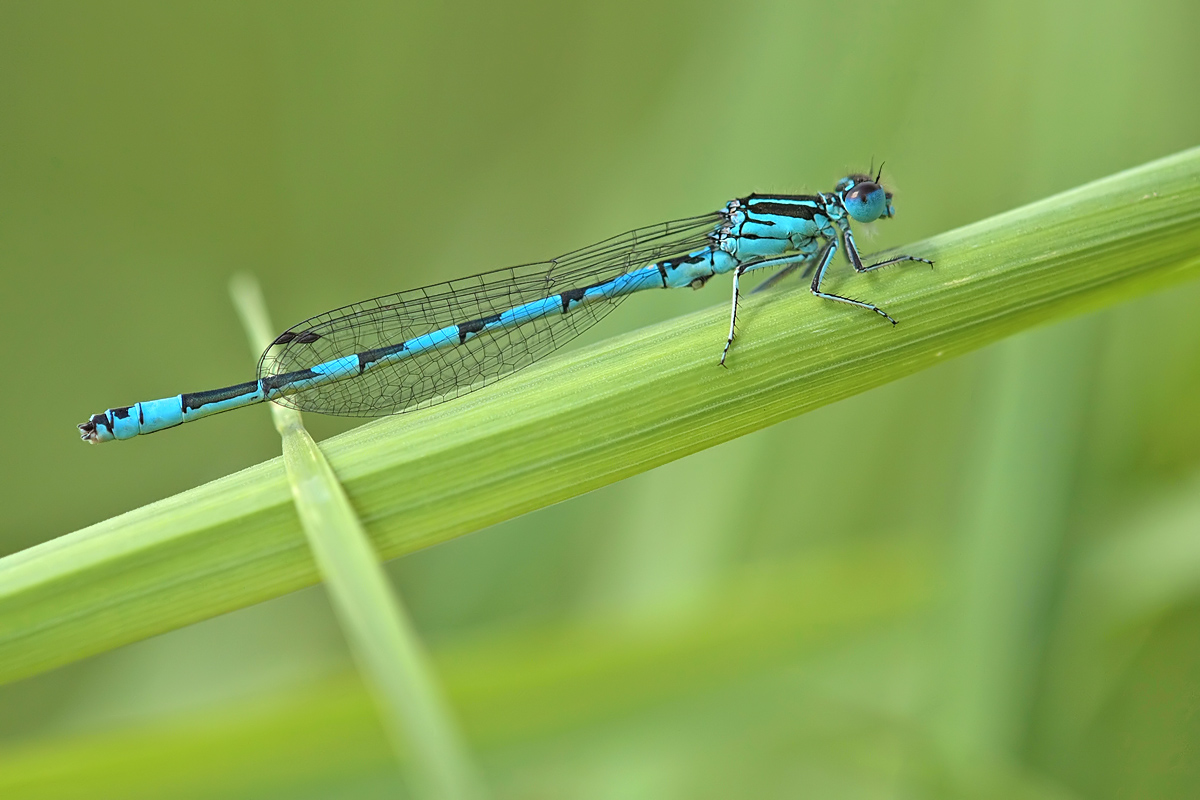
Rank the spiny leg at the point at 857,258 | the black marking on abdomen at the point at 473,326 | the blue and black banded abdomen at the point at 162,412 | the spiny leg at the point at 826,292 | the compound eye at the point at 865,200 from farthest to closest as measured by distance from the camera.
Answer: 1. the black marking on abdomen at the point at 473,326
2. the compound eye at the point at 865,200
3. the blue and black banded abdomen at the point at 162,412
4. the spiny leg at the point at 857,258
5. the spiny leg at the point at 826,292

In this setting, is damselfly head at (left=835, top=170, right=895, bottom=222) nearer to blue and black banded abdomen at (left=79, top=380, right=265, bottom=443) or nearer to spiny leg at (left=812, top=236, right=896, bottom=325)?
spiny leg at (left=812, top=236, right=896, bottom=325)

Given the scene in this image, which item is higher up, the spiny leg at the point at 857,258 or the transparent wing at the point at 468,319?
the transparent wing at the point at 468,319

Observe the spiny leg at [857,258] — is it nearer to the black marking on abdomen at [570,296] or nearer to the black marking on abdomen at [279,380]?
the black marking on abdomen at [570,296]

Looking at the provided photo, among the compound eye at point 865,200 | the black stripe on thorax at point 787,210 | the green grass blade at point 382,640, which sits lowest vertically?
the green grass blade at point 382,640

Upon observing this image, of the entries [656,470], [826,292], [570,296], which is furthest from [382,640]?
[656,470]

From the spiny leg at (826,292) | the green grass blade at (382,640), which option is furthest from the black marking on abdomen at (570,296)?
the green grass blade at (382,640)

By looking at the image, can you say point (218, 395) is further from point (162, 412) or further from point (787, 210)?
point (787, 210)
